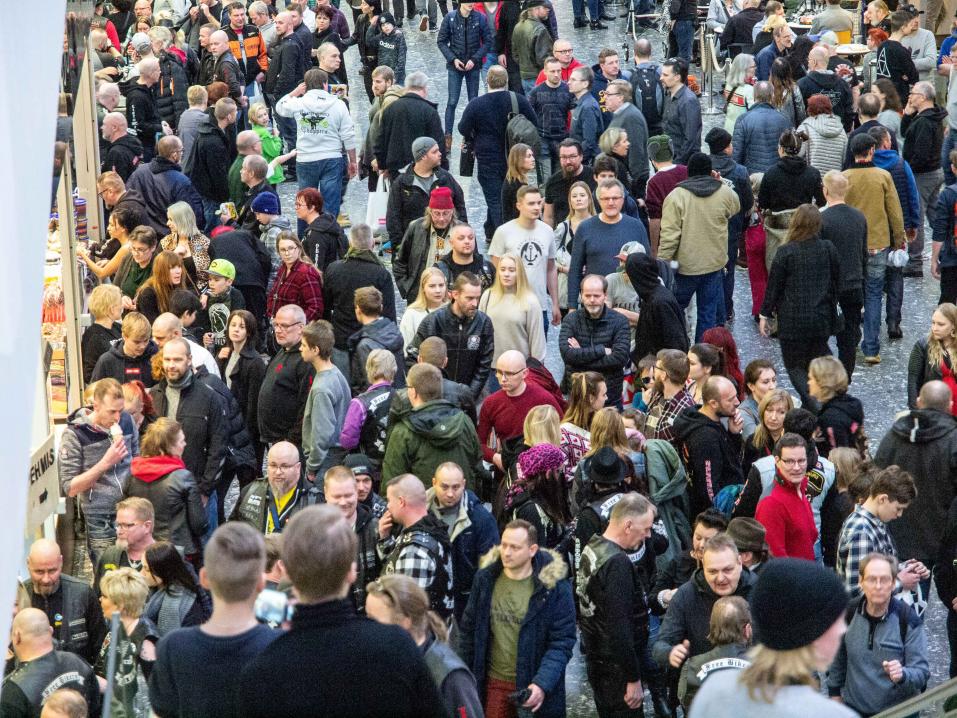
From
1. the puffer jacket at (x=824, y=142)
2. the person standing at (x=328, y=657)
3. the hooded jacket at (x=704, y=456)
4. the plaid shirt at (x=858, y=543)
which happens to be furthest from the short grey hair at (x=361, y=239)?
the person standing at (x=328, y=657)

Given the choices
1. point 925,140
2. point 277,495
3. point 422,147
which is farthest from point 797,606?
point 925,140

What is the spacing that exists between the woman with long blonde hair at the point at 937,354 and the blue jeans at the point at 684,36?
10940 millimetres

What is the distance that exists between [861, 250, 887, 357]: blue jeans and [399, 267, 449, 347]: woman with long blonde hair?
12.1 ft

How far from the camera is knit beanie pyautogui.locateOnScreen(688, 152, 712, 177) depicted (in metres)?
10.9

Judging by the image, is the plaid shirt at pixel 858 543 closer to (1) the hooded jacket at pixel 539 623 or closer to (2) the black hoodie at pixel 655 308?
(1) the hooded jacket at pixel 539 623

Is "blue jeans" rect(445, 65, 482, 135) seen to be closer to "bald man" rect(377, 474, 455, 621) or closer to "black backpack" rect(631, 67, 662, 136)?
"black backpack" rect(631, 67, 662, 136)

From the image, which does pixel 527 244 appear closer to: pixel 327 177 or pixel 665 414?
pixel 665 414

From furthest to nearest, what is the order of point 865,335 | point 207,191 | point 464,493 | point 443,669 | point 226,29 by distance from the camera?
point 226,29 → point 207,191 → point 865,335 → point 464,493 → point 443,669

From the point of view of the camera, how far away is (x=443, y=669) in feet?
17.2

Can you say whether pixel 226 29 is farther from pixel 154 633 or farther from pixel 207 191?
pixel 154 633

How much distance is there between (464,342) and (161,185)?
396 cm

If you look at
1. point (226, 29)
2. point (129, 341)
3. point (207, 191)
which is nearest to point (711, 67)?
point (226, 29)

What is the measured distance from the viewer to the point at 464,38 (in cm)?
1675

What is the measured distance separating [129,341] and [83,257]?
7.71ft
